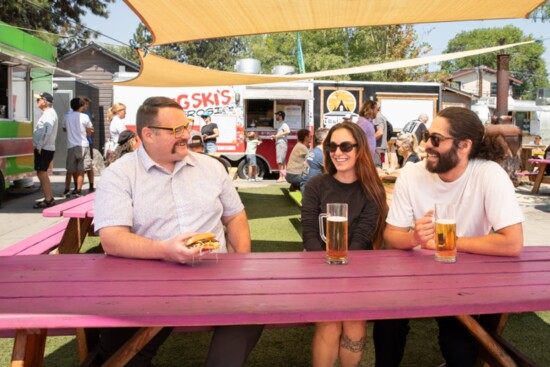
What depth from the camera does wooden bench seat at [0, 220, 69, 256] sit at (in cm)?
319

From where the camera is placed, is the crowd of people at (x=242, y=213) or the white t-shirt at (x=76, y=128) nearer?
the crowd of people at (x=242, y=213)

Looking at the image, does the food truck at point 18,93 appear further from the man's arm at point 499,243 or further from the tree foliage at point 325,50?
the tree foliage at point 325,50

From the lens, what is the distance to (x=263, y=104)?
13.4 m

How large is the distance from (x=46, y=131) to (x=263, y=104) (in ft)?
21.1

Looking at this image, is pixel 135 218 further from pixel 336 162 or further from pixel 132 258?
pixel 336 162

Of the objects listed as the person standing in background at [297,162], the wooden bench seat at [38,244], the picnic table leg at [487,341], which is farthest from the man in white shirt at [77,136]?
the picnic table leg at [487,341]

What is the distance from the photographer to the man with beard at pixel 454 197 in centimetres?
215

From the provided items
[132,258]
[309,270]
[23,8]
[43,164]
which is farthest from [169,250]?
[23,8]

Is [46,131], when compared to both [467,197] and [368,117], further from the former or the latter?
[467,197]

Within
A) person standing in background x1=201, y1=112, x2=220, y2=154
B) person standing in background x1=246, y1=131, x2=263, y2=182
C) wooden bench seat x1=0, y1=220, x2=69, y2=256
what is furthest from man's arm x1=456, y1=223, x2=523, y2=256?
person standing in background x1=246, y1=131, x2=263, y2=182

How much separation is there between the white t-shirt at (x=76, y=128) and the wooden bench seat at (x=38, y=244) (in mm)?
4402

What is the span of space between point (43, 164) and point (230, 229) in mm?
6243

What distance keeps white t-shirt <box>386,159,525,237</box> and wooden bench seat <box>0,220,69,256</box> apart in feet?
7.02

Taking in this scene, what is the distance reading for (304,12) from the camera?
12.9ft
